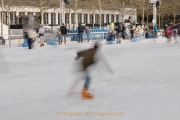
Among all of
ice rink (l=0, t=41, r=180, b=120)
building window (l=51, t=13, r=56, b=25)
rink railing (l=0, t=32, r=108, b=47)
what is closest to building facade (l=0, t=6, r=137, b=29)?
building window (l=51, t=13, r=56, b=25)

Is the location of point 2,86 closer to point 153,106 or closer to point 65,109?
point 65,109

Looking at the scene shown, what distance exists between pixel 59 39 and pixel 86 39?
5.10 meters

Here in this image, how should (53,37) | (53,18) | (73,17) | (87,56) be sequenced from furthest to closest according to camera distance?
1. (73,17)
2. (53,18)
3. (53,37)
4. (87,56)

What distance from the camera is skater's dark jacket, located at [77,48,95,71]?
6238 mm

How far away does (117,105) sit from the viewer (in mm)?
5938

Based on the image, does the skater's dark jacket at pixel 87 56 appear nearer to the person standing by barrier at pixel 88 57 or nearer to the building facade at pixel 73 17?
the person standing by barrier at pixel 88 57

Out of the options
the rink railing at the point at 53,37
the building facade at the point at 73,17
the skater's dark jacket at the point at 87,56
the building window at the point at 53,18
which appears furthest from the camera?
the building window at the point at 53,18

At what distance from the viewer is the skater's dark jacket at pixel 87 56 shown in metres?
6.24

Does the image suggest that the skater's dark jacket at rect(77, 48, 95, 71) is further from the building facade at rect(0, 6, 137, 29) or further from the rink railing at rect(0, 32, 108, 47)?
the building facade at rect(0, 6, 137, 29)

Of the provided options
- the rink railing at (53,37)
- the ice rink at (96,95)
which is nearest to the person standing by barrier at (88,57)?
the ice rink at (96,95)

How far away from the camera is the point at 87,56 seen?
20.6ft

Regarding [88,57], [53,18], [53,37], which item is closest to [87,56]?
[88,57]

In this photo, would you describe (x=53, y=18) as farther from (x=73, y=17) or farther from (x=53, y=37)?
(x=53, y=37)

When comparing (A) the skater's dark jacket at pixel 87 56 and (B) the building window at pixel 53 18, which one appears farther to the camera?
(B) the building window at pixel 53 18
